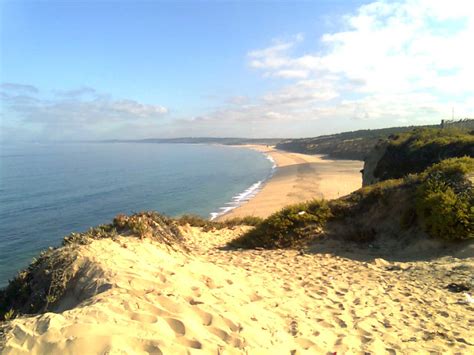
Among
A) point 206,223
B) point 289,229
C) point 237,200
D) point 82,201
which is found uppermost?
point 289,229

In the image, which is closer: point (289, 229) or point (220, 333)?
point (220, 333)

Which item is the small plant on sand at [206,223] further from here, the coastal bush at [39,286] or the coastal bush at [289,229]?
the coastal bush at [39,286]

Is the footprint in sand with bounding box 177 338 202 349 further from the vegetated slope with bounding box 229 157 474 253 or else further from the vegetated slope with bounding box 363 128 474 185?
the vegetated slope with bounding box 363 128 474 185

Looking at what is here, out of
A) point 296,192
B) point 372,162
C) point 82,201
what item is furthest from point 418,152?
point 82,201

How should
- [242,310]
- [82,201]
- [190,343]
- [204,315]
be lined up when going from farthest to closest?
[82,201]
[242,310]
[204,315]
[190,343]

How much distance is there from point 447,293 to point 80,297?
6.20m

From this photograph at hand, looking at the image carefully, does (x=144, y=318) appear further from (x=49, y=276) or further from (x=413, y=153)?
(x=413, y=153)

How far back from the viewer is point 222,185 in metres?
41.0

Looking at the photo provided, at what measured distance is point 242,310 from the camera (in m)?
4.84

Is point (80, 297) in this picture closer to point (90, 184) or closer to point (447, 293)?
point (447, 293)

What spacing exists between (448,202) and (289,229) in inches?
174

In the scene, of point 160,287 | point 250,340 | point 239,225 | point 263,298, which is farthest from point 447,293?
point 239,225

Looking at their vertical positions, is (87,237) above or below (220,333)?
above

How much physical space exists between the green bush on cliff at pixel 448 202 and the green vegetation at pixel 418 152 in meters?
5.79
